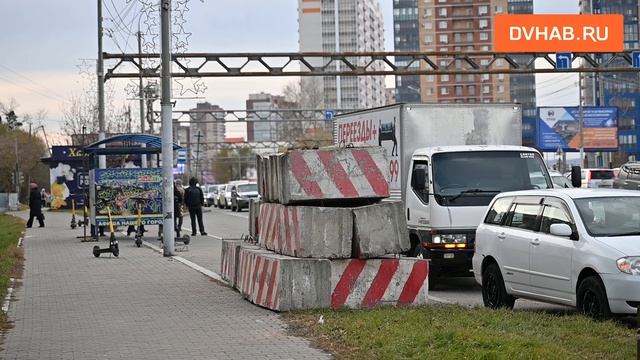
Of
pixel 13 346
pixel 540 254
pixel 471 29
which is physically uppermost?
pixel 471 29

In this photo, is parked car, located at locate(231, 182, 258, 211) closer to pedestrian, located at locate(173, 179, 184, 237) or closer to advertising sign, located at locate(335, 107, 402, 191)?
pedestrian, located at locate(173, 179, 184, 237)

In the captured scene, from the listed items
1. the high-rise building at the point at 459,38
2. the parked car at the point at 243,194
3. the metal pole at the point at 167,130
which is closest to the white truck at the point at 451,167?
the metal pole at the point at 167,130

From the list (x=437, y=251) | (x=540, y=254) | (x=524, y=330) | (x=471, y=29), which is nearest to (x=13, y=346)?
(x=524, y=330)

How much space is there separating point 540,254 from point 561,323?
1697mm

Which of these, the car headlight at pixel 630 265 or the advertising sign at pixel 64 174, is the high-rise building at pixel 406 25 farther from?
the car headlight at pixel 630 265

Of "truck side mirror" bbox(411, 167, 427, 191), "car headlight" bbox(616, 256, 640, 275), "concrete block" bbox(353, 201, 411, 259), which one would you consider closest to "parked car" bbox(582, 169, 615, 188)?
"truck side mirror" bbox(411, 167, 427, 191)

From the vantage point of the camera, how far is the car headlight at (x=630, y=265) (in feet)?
34.9

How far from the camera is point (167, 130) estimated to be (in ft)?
76.8

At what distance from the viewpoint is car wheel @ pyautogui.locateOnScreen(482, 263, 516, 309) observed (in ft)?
42.7

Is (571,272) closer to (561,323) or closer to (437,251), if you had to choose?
(561,323)

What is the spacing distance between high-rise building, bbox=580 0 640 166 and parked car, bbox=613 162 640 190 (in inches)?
2271

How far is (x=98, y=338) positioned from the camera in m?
11.1

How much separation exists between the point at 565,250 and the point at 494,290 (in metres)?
1.95

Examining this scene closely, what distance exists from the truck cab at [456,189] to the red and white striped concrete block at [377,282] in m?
3.18
